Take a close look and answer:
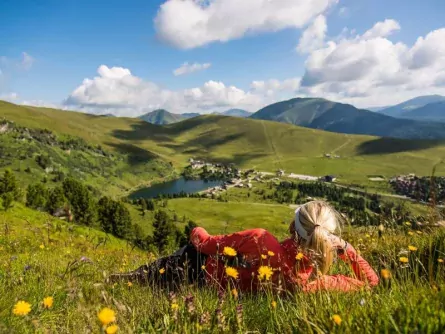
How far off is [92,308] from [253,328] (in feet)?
4.90

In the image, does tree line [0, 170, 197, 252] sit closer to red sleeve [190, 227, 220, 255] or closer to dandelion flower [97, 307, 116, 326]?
red sleeve [190, 227, 220, 255]

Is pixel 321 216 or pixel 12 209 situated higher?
pixel 321 216

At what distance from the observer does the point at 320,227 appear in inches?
175

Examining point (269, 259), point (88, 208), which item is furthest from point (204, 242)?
point (88, 208)

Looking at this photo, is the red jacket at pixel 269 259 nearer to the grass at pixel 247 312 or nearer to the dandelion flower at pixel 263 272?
the grass at pixel 247 312

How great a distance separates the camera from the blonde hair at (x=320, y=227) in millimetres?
4340

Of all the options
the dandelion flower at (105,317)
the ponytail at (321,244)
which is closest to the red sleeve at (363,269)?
the ponytail at (321,244)

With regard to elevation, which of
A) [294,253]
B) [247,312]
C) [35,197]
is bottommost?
[35,197]

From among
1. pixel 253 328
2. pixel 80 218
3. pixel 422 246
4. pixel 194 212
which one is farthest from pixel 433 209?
pixel 194 212

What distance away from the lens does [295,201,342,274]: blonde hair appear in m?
4.34

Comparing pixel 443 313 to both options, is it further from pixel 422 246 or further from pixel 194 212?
pixel 194 212

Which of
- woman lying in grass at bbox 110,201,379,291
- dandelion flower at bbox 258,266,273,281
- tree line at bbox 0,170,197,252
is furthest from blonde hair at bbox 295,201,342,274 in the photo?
tree line at bbox 0,170,197,252

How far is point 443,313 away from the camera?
2.06 metres

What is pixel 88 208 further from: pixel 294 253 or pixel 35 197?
pixel 294 253
